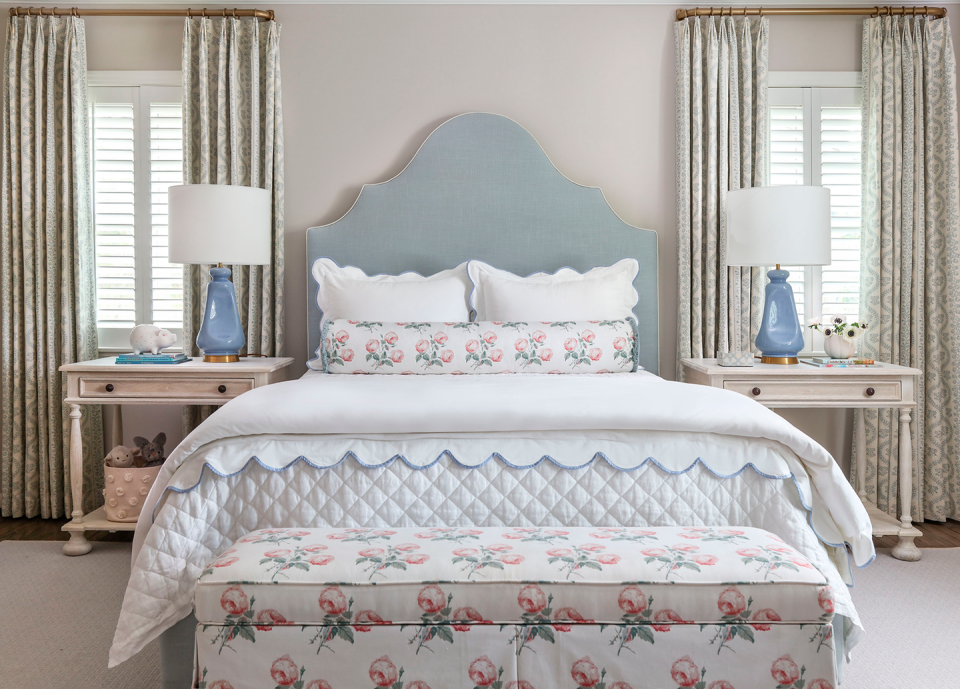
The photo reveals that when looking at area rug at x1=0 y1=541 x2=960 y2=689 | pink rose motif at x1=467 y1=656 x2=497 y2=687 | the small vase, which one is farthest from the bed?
the small vase

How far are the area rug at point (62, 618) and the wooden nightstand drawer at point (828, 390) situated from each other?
2.36 meters

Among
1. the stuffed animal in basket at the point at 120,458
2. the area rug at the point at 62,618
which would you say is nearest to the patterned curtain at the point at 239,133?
the stuffed animal in basket at the point at 120,458

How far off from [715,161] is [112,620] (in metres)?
3.07

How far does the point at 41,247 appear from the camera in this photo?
3178 mm

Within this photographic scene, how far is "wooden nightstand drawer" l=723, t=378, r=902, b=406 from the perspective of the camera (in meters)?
2.76

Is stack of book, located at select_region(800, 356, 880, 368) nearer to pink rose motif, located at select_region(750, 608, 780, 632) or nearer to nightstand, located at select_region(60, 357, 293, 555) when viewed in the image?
pink rose motif, located at select_region(750, 608, 780, 632)

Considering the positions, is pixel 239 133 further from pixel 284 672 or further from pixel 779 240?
pixel 284 672

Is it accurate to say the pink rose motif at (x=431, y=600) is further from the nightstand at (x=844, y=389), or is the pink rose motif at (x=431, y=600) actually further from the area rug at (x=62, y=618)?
the nightstand at (x=844, y=389)

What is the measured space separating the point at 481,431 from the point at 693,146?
2.11 metres

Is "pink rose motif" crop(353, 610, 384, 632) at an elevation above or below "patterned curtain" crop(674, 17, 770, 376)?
below

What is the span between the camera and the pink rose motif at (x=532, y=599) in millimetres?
1342

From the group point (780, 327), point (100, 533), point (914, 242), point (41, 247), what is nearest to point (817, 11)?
point (914, 242)

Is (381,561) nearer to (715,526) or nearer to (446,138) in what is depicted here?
(715,526)

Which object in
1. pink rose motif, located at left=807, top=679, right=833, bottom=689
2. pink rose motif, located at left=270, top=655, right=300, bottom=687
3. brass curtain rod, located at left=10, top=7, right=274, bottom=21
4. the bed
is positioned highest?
brass curtain rod, located at left=10, top=7, right=274, bottom=21
